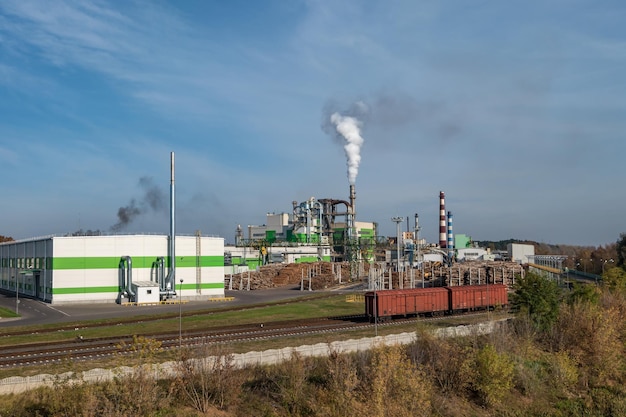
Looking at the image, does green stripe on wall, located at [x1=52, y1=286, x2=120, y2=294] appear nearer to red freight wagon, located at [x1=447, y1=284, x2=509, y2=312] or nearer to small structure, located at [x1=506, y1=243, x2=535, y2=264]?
red freight wagon, located at [x1=447, y1=284, x2=509, y2=312]

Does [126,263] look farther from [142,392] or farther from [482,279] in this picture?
[482,279]

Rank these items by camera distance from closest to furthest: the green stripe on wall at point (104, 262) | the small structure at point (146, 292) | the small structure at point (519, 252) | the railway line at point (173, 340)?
the railway line at point (173, 340) → the green stripe on wall at point (104, 262) → the small structure at point (146, 292) → the small structure at point (519, 252)

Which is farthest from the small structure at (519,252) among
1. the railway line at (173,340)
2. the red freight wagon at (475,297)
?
the railway line at (173,340)

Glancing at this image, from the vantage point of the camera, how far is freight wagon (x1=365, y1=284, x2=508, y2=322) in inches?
1933

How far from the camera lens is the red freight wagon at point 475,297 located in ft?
180

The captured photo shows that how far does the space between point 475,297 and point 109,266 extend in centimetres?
4221

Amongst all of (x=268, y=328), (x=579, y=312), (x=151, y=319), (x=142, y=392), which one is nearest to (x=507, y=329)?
(x=579, y=312)

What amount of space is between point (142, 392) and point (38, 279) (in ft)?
181

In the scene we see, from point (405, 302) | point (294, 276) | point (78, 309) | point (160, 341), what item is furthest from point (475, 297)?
point (294, 276)

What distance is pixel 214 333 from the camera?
133ft

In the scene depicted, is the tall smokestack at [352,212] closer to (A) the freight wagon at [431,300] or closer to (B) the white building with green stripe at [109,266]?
(B) the white building with green stripe at [109,266]

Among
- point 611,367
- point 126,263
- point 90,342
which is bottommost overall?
point 611,367

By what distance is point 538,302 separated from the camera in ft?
139

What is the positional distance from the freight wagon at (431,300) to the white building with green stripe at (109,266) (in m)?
23.3
